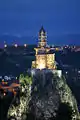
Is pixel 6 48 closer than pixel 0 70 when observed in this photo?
No

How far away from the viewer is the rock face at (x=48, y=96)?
27.2 meters

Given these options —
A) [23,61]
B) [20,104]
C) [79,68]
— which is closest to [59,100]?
[20,104]

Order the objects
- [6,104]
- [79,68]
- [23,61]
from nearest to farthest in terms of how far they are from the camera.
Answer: [6,104] < [79,68] < [23,61]

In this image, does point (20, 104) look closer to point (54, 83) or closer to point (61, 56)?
point (54, 83)

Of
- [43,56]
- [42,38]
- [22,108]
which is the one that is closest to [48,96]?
[22,108]

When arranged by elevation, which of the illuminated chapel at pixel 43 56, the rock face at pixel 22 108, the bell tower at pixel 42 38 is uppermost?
the bell tower at pixel 42 38

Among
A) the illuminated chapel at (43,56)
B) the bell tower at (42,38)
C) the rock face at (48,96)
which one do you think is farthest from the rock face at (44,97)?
the bell tower at (42,38)

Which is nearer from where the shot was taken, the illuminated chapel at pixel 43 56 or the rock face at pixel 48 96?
the rock face at pixel 48 96

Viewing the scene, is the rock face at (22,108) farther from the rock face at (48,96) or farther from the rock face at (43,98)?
the rock face at (48,96)

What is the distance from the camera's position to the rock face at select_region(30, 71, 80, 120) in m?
27.2

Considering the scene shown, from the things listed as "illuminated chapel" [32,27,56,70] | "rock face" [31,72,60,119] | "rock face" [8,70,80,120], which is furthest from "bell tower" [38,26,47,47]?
"rock face" [31,72,60,119]

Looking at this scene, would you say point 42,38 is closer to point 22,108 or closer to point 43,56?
point 43,56

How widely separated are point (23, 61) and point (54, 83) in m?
35.7

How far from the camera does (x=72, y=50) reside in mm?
71875
